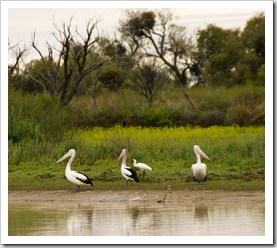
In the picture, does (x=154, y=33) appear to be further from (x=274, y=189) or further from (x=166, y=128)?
(x=274, y=189)

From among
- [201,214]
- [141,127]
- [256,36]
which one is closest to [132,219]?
[201,214]

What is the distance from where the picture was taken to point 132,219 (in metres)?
13.5

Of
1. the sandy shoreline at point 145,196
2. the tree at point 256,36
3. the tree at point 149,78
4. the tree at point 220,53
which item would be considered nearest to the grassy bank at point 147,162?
the sandy shoreline at point 145,196

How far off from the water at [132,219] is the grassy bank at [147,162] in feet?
5.10

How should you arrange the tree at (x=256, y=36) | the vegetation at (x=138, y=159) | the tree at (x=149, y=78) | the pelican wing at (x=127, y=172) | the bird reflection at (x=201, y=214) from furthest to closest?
1. the tree at (x=149, y=78)
2. the tree at (x=256, y=36)
3. the vegetation at (x=138, y=159)
4. the pelican wing at (x=127, y=172)
5. the bird reflection at (x=201, y=214)

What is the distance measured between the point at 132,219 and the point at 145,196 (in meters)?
2.20

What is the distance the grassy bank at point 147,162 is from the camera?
54.7 ft

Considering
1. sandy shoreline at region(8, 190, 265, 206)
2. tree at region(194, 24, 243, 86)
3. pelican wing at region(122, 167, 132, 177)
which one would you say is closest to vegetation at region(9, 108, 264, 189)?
pelican wing at region(122, 167, 132, 177)

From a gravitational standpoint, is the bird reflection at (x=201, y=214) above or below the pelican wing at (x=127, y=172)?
below

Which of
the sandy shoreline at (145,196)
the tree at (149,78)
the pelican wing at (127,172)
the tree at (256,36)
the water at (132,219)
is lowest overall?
the water at (132,219)

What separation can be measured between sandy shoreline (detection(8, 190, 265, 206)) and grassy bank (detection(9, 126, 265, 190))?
0.35 m

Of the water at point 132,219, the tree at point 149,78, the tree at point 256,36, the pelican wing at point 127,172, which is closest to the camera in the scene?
the water at point 132,219

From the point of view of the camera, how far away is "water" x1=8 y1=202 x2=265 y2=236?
1221 centimetres

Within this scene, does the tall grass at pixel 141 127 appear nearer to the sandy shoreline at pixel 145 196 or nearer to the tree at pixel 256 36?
the tree at pixel 256 36
